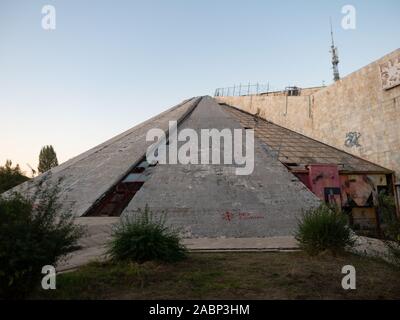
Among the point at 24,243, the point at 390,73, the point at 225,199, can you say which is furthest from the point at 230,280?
the point at 390,73

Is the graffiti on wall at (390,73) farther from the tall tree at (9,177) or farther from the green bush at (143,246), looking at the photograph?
the tall tree at (9,177)

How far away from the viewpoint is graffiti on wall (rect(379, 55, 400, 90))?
53.5 ft

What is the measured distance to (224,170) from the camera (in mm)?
14891

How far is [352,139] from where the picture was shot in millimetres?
19703

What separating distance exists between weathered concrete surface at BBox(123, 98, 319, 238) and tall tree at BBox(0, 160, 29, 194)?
5.17 meters

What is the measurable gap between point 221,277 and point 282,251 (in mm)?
2898

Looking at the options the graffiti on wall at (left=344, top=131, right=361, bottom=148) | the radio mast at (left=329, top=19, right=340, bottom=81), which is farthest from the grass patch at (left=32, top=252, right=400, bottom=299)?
the radio mast at (left=329, top=19, right=340, bottom=81)

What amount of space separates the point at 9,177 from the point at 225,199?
7896mm

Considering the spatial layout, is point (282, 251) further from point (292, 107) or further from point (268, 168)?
point (292, 107)

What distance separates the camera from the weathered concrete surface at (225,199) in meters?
11.1

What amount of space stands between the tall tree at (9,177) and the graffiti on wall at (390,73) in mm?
16436

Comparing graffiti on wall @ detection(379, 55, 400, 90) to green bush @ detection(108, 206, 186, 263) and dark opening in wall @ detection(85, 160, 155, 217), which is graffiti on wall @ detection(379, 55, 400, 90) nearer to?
dark opening in wall @ detection(85, 160, 155, 217)

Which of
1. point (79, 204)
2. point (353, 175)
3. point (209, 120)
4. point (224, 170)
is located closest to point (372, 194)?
point (353, 175)

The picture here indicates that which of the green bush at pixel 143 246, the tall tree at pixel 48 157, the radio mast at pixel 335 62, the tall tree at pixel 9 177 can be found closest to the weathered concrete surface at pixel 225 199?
the green bush at pixel 143 246
